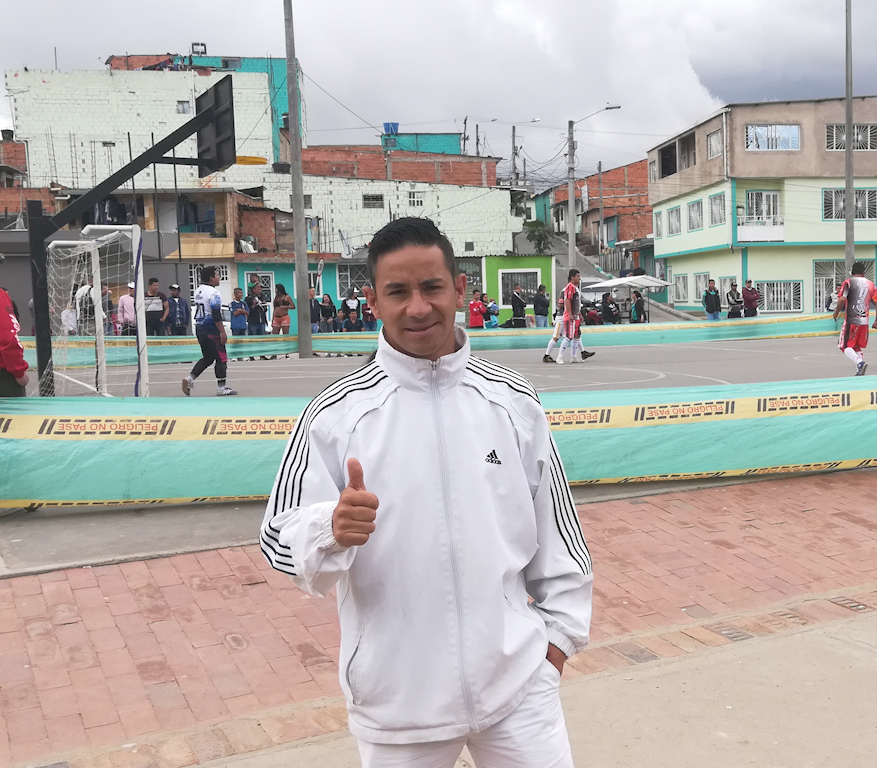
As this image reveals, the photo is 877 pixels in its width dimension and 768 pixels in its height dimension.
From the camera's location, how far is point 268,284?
41.7 meters

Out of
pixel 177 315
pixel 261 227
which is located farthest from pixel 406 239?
pixel 261 227

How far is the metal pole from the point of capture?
1069 cm

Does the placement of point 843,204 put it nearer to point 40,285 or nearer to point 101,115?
point 101,115

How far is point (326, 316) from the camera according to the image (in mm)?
30766

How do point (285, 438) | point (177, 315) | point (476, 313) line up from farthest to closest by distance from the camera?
point (476, 313)
point (177, 315)
point (285, 438)

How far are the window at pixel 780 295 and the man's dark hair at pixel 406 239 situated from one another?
46681mm

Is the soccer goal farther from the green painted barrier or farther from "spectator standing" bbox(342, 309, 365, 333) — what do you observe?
"spectator standing" bbox(342, 309, 365, 333)

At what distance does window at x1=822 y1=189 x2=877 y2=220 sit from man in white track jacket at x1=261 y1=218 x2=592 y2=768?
48.6 meters

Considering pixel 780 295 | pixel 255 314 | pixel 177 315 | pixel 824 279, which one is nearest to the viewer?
pixel 177 315

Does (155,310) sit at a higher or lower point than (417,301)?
higher

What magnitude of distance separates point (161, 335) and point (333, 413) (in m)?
22.3

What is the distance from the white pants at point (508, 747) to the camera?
2.13 m

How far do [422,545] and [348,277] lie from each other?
140 ft

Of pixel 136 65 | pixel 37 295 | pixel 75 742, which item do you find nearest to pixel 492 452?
pixel 75 742
